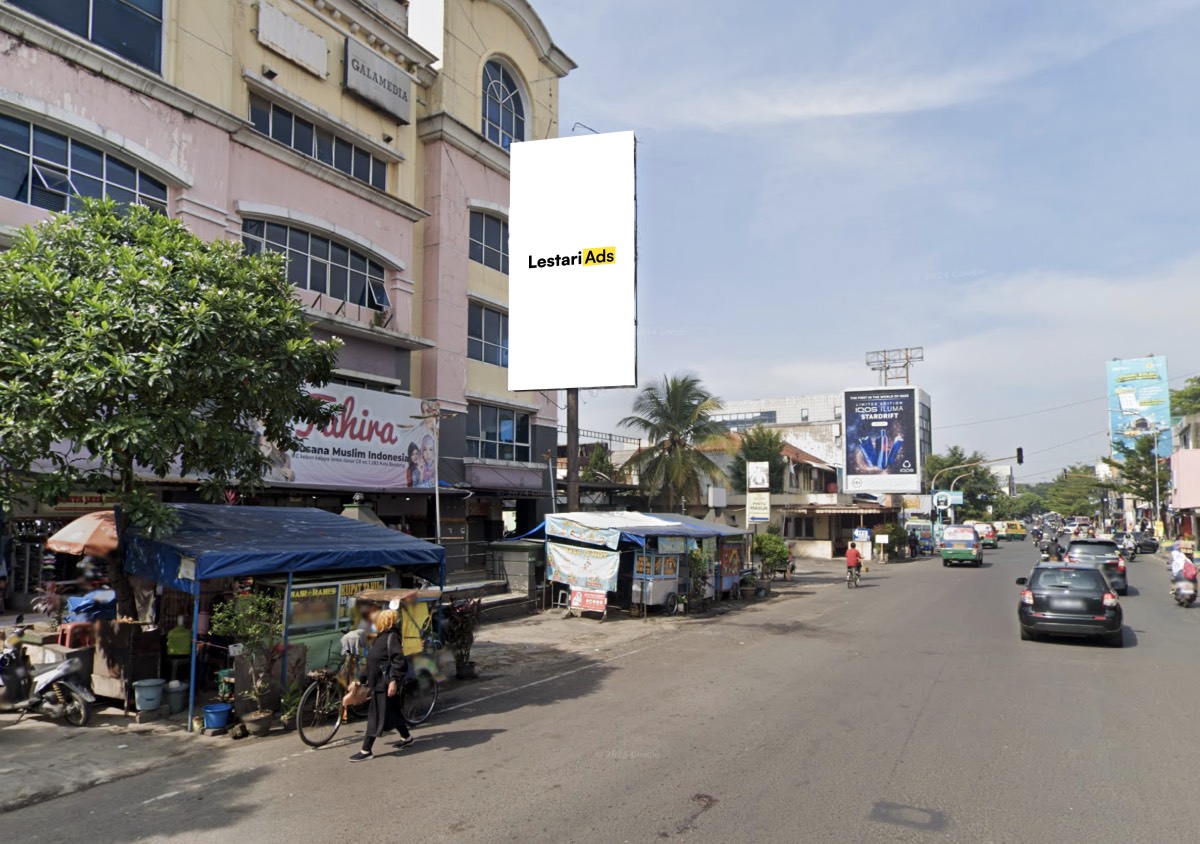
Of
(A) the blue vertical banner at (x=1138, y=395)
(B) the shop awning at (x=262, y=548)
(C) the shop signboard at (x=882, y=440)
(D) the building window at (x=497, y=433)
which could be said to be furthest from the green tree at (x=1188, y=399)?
(B) the shop awning at (x=262, y=548)

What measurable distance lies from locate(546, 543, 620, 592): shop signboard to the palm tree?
15.6 meters

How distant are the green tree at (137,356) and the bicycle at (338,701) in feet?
9.06

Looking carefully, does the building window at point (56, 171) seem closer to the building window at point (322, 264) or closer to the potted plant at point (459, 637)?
the building window at point (322, 264)

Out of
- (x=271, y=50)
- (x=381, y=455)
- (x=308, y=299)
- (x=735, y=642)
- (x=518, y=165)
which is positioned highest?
(x=271, y=50)

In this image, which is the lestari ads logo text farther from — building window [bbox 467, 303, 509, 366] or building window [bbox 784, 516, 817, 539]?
building window [bbox 784, 516, 817, 539]

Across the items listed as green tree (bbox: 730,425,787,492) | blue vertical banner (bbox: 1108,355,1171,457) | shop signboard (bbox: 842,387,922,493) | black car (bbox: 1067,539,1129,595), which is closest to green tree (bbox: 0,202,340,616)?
black car (bbox: 1067,539,1129,595)

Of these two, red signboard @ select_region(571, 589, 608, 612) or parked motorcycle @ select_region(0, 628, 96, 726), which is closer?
parked motorcycle @ select_region(0, 628, 96, 726)

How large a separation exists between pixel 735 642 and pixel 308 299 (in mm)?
14265

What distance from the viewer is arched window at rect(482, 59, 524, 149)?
29250mm

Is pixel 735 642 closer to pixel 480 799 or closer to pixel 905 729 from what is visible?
pixel 905 729

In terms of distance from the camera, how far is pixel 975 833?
5.78 m

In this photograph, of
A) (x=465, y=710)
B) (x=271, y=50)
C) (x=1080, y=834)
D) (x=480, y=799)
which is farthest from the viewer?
(x=271, y=50)

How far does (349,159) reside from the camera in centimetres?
2383

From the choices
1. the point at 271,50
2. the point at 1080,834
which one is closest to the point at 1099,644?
the point at 1080,834
